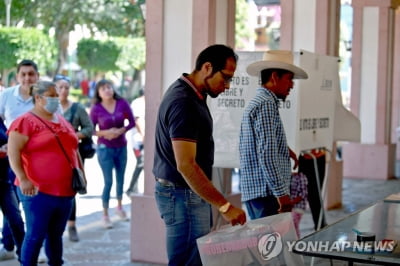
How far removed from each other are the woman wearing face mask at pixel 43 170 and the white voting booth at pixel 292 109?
1575 millimetres

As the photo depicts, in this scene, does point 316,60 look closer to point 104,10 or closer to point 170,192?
point 170,192

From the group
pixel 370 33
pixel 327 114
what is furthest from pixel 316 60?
pixel 370 33

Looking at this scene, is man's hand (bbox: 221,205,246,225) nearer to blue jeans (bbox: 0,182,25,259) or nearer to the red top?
the red top

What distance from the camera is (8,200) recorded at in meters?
6.30

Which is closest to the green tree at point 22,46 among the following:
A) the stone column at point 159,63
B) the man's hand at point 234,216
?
the stone column at point 159,63

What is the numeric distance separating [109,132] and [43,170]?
3.18 meters

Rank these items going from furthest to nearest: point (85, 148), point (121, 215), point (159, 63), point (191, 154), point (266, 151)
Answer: point (121, 215) < point (85, 148) < point (159, 63) < point (266, 151) < point (191, 154)

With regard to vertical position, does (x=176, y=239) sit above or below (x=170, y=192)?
below

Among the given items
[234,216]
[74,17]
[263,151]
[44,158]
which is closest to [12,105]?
[44,158]

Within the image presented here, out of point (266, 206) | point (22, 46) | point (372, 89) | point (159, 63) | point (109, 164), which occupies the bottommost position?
point (109, 164)

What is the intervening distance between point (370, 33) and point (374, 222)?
9.80m

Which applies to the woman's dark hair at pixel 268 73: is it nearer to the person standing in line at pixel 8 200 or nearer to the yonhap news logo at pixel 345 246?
the yonhap news logo at pixel 345 246

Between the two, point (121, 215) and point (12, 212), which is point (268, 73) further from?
point (121, 215)

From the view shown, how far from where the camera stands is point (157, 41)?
6.46 metres
